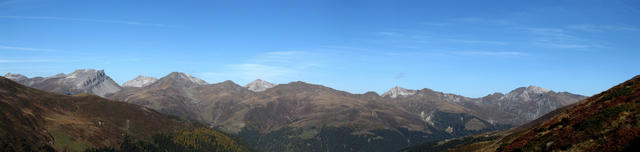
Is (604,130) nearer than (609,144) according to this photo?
No

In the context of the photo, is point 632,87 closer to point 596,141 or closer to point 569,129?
point 569,129

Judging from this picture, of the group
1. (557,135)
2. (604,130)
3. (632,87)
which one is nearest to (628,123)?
(604,130)

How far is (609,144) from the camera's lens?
37312mm

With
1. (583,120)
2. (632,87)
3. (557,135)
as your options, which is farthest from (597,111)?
(632,87)

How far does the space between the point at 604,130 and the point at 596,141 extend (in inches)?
94.4

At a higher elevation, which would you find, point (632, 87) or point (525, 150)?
point (632, 87)

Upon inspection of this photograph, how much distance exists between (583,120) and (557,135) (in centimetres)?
359

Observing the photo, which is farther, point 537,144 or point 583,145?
point 537,144

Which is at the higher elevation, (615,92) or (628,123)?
(615,92)

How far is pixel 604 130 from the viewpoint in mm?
41406

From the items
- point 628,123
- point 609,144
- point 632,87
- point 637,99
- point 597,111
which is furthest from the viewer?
point 632,87

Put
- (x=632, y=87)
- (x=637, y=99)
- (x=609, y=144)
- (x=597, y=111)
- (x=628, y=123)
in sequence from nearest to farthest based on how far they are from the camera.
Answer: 1. (x=609, y=144)
2. (x=628, y=123)
3. (x=637, y=99)
4. (x=597, y=111)
5. (x=632, y=87)

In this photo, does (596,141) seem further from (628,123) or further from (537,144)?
(537,144)

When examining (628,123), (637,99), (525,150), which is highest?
(637,99)
